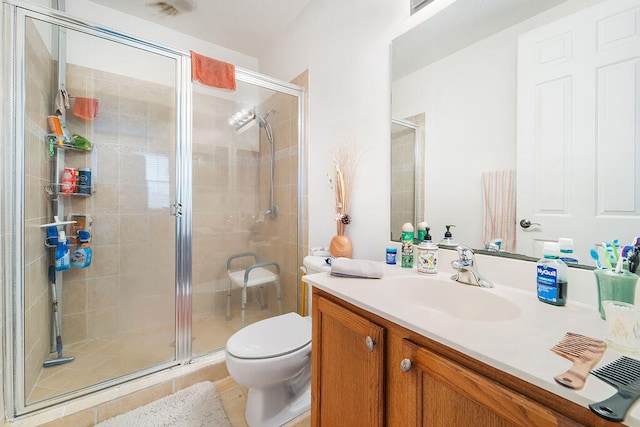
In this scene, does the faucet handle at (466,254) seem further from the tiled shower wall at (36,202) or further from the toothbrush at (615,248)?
the tiled shower wall at (36,202)

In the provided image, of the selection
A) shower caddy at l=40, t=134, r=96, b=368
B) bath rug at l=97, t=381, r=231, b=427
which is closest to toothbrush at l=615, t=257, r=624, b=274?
bath rug at l=97, t=381, r=231, b=427

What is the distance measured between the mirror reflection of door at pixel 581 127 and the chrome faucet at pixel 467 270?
164mm

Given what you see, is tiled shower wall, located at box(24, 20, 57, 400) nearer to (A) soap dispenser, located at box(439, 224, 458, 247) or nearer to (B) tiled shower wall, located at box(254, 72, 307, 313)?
(B) tiled shower wall, located at box(254, 72, 307, 313)

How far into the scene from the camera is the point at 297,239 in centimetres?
205

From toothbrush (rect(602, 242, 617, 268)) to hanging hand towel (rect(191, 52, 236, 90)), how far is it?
Result: 2.02m

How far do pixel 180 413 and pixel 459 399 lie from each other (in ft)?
4.69

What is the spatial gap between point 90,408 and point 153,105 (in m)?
1.81

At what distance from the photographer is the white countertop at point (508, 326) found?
402mm

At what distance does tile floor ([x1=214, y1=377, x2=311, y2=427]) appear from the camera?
1246 millimetres

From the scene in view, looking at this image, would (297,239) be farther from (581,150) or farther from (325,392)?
(581,150)

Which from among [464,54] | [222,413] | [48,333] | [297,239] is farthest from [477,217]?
[48,333]

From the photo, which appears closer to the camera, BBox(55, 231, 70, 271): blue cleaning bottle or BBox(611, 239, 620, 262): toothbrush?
BBox(611, 239, 620, 262): toothbrush

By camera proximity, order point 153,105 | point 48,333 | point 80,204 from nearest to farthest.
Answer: point 48,333
point 80,204
point 153,105

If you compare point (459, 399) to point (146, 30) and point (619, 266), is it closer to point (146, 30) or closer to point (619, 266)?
point (619, 266)
